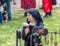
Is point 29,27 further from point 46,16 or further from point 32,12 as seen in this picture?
point 46,16

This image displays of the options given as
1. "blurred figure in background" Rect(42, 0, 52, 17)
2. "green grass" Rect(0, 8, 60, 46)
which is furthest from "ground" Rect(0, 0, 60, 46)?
"blurred figure in background" Rect(42, 0, 52, 17)

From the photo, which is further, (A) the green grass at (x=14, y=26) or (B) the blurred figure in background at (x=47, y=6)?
(B) the blurred figure in background at (x=47, y=6)

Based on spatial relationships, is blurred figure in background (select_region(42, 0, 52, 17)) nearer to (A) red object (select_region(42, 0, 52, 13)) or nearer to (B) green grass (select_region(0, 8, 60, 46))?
(A) red object (select_region(42, 0, 52, 13))

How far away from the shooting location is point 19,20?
10531 millimetres

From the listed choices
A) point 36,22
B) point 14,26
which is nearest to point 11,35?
point 14,26

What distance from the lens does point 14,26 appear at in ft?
31.3

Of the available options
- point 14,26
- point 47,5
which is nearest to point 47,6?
point 47,5

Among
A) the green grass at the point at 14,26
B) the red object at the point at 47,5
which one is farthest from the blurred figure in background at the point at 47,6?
the green grass at the point at 14,26

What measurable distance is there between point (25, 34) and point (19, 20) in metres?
5.57

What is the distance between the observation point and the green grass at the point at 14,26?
8.14 meters

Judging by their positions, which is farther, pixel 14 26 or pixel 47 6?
pixel 47 6

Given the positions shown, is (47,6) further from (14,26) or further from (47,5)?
(14,26)

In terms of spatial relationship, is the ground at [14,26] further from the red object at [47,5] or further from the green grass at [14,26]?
the red object at [47,5]

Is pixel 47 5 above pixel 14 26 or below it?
above
